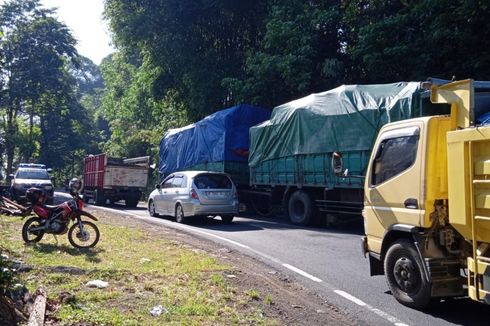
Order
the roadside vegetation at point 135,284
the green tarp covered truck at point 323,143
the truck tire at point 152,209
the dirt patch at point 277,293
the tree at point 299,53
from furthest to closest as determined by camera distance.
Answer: the tree at point 299,53 → the truck tire at point 152,209 → the green tarp covered truck at point 323,143 → the dirt patch at point 277,293 → the roadside vegetation at point 135,284

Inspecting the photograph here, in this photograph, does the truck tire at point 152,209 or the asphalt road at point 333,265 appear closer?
the asphalt road at point 333,265

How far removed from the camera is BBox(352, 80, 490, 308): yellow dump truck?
5.21 metres

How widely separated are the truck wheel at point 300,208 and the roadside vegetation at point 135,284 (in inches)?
213

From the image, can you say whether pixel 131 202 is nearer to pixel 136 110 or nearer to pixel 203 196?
pixel 203 196

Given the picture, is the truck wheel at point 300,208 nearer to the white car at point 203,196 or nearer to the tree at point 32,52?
the white car at point 203,196

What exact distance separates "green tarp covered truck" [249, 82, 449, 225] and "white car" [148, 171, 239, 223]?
1.87 metres

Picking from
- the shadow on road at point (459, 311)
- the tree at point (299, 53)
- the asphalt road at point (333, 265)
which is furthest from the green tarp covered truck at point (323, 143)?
the shadow on road at point (459, 311)

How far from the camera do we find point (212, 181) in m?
16.0

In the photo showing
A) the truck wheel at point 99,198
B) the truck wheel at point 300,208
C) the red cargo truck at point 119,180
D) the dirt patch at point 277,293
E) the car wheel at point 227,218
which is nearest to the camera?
the dirt patch at point 277,293

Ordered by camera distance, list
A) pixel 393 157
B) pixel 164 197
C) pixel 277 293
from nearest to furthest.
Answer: pixel 393 157 → pixel 277 293 → pixel 164 197

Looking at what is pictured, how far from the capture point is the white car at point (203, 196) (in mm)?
15562

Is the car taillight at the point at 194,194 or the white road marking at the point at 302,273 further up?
the car taillight at the point at 194,194

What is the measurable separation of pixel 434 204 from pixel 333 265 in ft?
11.2

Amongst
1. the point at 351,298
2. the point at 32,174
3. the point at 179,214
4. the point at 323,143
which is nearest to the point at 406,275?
the point at 351,298
